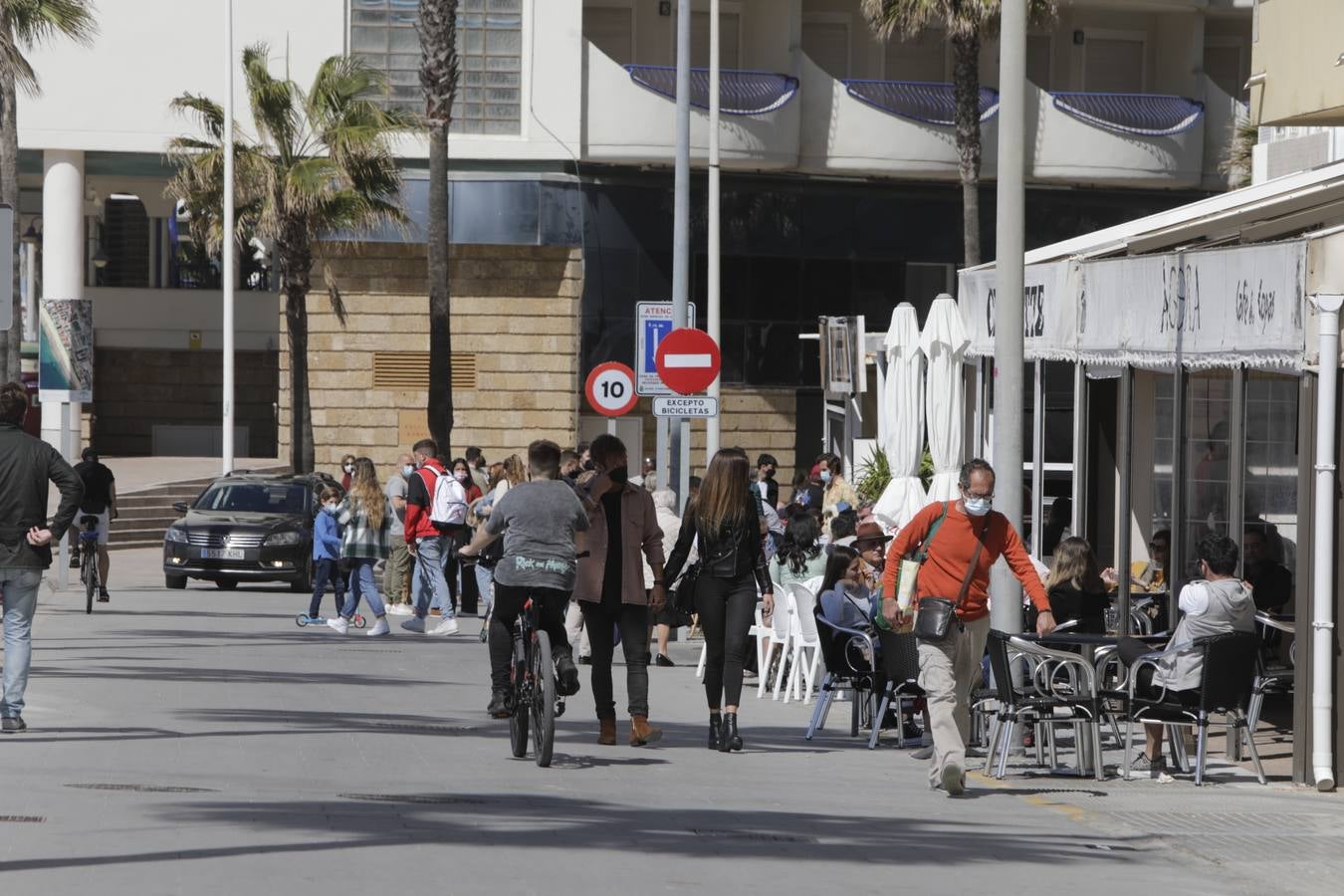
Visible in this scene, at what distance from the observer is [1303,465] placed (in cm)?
1159

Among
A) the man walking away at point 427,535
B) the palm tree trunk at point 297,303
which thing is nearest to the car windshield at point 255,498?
the man walking away at point 427,535

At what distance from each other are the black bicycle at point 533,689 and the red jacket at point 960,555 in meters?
1.83

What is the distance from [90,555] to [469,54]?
18.2 meters

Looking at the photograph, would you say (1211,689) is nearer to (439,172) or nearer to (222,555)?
(222,555)

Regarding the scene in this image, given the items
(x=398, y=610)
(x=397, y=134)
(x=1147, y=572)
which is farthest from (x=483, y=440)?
(x=1147, y=572)

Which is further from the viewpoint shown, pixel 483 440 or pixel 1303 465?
pixel 483 440

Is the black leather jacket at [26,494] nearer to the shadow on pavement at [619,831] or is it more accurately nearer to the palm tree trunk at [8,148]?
the shadow on pavement at [619,831]

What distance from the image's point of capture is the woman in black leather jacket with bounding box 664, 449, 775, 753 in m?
12.5

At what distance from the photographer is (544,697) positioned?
37.1ft

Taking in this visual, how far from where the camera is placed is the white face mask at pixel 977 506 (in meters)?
11.2

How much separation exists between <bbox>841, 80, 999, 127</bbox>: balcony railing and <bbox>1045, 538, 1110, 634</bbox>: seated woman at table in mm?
26360

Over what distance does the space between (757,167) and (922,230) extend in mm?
3662

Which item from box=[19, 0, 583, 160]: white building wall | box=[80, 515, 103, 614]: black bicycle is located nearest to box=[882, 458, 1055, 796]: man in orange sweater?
box=[80, 515, 103, 614]: black bicycle

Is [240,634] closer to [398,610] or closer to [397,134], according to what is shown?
[398,610]
